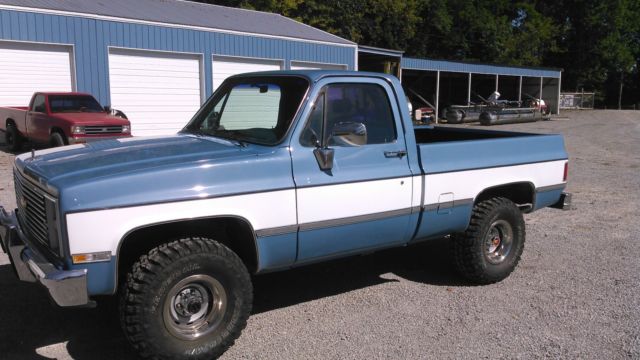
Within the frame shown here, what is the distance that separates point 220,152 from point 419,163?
1.71 metres

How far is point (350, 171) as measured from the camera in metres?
4.31

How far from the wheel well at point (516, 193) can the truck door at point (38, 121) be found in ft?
35.7

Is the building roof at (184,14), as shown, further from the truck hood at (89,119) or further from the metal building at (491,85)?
the metal building at (491,85)

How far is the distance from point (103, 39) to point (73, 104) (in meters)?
3.49

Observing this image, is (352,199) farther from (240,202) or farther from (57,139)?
(57,139)

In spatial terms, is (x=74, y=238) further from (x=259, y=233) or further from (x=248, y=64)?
(x=248, y=64)

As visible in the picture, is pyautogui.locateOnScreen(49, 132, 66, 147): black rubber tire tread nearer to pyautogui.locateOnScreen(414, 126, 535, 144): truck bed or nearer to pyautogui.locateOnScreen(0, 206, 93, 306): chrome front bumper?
pyautogui.locateOnScreen(414, 126, 535, 144): truck bed

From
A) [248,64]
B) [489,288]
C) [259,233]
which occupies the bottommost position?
[489,288]

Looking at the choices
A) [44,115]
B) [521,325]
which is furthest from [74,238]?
[44,115]

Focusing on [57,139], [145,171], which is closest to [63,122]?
[57,139]

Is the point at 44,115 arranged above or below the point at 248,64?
below

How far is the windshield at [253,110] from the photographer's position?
426cm

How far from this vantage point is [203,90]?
19000mm

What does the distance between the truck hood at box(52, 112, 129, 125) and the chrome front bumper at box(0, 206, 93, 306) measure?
898 centimetres
